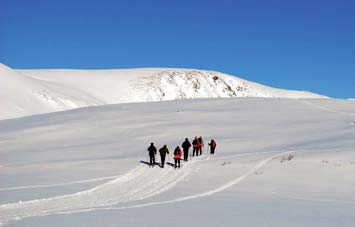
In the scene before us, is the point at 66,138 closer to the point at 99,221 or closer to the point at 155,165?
the point at 155,165

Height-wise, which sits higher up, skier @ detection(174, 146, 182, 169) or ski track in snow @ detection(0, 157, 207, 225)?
skier @ detection(174, 146, 182, 169)

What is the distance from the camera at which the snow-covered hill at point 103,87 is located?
117625 mm

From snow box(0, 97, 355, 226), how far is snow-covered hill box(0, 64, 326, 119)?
69.3 meters

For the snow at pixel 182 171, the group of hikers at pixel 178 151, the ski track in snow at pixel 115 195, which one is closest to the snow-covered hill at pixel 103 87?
the snow at pixel 182 171

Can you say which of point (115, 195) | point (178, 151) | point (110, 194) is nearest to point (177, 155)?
point (178, 151)

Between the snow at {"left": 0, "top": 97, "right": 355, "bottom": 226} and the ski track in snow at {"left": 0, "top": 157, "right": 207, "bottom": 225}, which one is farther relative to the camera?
the ski track in snow at {"left": 0, "top": 157, "right": 207, "bottom": 225}

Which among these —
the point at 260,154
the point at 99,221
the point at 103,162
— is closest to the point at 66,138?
the point at 103,162

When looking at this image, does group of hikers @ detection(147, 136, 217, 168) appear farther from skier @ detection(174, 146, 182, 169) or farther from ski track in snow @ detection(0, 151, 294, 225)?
ski track in snow @ detection(0, 151, 294, 225)

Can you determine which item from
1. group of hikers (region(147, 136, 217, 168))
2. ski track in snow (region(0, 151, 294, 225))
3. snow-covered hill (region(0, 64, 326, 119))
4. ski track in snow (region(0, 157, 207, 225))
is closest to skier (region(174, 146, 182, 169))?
group of hikers (region(147, 136, 217, 168))

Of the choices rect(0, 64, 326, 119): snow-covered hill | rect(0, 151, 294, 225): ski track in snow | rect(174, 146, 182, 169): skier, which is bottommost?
rect(0, 151, 294, 225): ski track in snow

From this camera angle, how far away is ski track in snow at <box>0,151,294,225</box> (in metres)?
13.1

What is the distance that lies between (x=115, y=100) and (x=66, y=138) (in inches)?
4643

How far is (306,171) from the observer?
2008 centimetres

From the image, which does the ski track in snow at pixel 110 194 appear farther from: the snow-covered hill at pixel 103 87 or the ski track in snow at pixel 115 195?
the snow-covered hill at pixel 103 87
